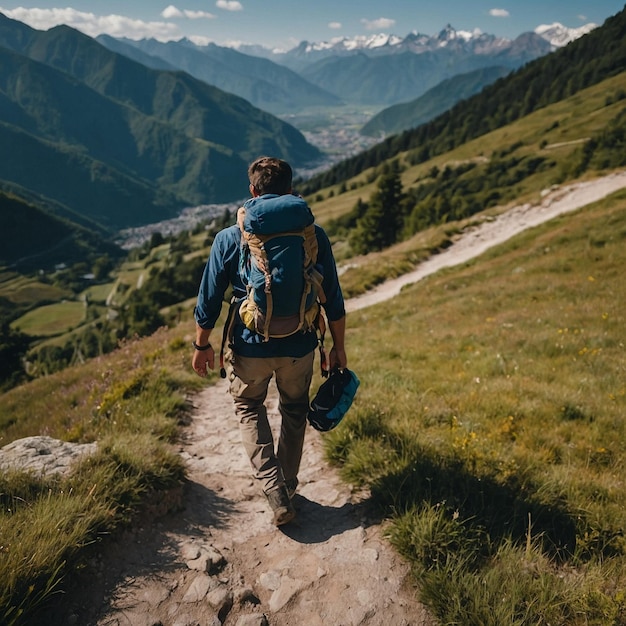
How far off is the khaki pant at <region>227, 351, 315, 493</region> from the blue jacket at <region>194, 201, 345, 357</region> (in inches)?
4.4

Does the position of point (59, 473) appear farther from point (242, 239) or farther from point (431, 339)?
point (431, 339)

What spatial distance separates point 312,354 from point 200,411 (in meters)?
4.23

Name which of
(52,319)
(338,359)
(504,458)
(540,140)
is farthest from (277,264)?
(52,319)

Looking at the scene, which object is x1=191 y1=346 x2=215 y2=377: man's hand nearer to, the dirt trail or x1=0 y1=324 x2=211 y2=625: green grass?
x1=0 y1=324 x2=211 y2=625: green grass

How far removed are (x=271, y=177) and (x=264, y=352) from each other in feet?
5.37

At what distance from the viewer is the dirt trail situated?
137 inches

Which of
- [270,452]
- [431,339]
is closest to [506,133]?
[431,339]

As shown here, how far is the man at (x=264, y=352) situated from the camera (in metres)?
4.23

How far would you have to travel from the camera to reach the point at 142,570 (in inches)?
150

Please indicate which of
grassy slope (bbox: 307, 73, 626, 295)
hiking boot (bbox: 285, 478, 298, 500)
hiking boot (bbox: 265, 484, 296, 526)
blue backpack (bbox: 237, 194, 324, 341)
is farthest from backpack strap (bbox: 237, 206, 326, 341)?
grassy slope (bbox: 307, 73, 626, 295)

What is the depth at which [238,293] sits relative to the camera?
4.41 metres

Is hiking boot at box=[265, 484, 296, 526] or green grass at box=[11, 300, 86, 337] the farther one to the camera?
green grass at box=[11, 300, 86, 337]

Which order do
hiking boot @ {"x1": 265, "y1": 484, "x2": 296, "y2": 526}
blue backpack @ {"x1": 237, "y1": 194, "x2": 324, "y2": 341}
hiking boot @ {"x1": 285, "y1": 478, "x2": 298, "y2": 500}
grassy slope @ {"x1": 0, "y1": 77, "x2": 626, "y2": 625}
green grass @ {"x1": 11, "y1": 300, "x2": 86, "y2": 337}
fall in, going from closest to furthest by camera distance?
grassy slope @ {"x1": 0, "y1": 77, "x2": 626, "y2": 625} < blue backpack @ {"x1": 237, "y1": 194, "x2": 324, "y2": 341} < hiking boot @ {"x1": 265, "y1": 484, "x2": 296, "y2": 526} < hiking boot @ {"x1": 285, "y1": 478, "x2": 298, "y2": 500} < green grass @ {"x1": 11, "y1": 300, "x2": 86, "y2": 337}

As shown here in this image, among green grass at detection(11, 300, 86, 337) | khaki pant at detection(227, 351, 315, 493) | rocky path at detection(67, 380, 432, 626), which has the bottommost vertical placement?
green grass at detection(11, 300, 86, 337)
